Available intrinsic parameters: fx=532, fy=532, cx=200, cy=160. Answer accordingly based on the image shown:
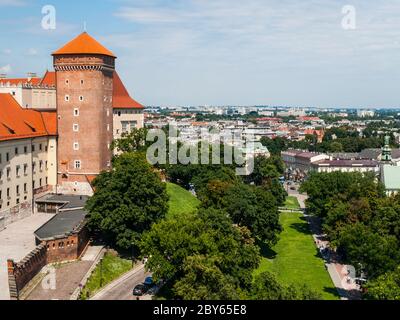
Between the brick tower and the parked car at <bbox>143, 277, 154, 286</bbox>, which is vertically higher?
the brick tower

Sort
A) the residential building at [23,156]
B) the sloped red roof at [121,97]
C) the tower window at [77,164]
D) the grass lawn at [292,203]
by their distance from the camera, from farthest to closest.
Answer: the grass lawn at [292,203]
the sloped red roof at [121,97]
the tower window at [77,164]
the residential building at [23,156]

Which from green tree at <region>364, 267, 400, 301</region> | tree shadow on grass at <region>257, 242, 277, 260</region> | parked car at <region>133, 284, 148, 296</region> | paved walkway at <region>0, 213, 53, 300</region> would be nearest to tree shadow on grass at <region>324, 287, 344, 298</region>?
tree shadow on grass at <region>257, 242, 277, 260</region>

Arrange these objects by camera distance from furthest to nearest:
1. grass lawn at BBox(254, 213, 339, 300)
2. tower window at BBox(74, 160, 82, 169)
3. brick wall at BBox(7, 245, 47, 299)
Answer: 1. tower window at BBox(74, 160, 82, 169)
2. grass lawn at BBox(254, 213, 339, 300)
3. brick wall at BBox(7, 245, 47, 299)

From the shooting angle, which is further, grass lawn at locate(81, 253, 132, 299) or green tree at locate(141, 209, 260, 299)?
grass lawn at locate(81, 253, 132, 299)

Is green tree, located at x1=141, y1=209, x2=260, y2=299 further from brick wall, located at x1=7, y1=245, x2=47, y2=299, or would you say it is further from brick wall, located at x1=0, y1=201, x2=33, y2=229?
brick wall, located at x1=0, y1=201, x2=33, y2=229

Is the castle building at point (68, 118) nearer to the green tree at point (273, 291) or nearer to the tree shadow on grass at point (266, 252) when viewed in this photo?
the tree shadow on grass at point (266, 252)

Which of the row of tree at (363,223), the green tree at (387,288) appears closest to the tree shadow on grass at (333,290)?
the row of tree at (363,223)
